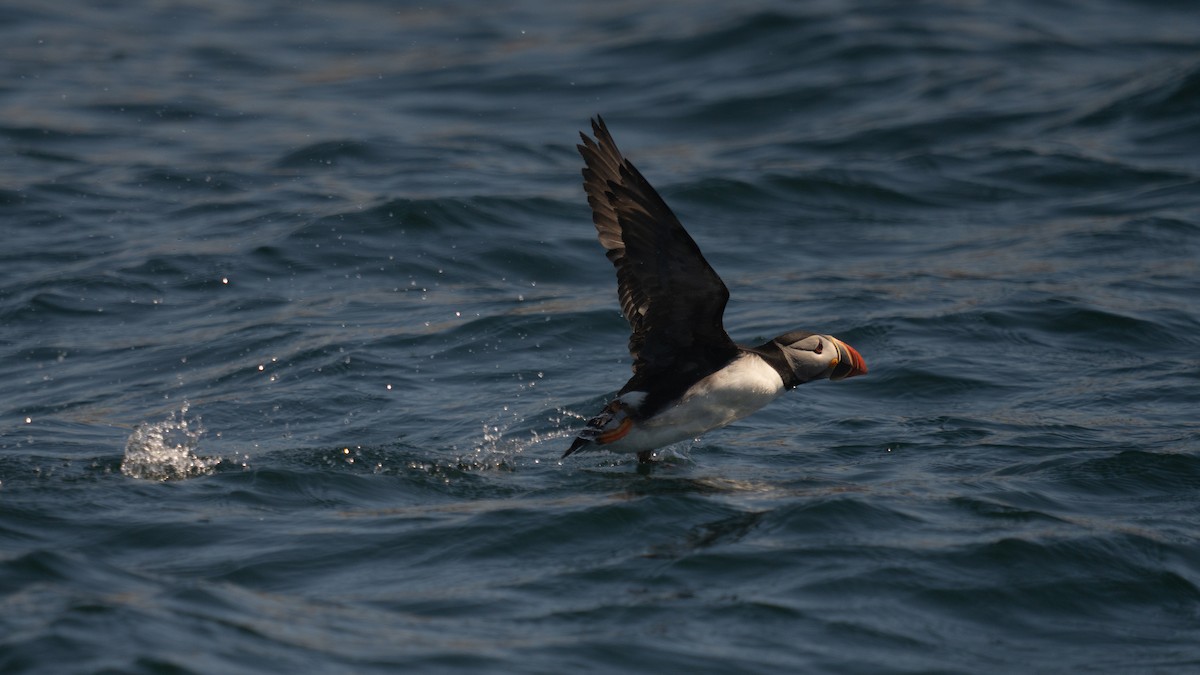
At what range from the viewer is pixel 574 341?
9.52 meters

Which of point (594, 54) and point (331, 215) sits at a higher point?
point (594, 54)

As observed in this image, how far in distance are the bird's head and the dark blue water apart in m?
0.48

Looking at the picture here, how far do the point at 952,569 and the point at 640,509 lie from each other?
1297mm

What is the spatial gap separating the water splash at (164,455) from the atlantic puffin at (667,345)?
1701mm

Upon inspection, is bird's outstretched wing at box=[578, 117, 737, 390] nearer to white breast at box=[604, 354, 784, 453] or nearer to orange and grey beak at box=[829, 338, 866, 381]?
white breast at box=[604, 354, 784, 453]

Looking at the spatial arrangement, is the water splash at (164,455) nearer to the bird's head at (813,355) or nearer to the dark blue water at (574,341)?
the dark blue water at (574,341)

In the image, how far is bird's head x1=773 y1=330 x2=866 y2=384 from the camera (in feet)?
23.5

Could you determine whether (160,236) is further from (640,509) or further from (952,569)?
(952,569)

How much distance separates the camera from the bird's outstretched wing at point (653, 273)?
20.5 feet

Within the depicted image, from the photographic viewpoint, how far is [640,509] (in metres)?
6.46

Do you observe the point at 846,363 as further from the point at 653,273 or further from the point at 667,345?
the point at 653,273

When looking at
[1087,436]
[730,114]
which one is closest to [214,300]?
[1087,436]

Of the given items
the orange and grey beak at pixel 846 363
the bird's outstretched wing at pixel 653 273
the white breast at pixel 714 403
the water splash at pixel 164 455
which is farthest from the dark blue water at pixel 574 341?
the bird's outstretched wing at pixel 653 273

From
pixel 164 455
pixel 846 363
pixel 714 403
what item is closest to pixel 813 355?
pixel 846 363
